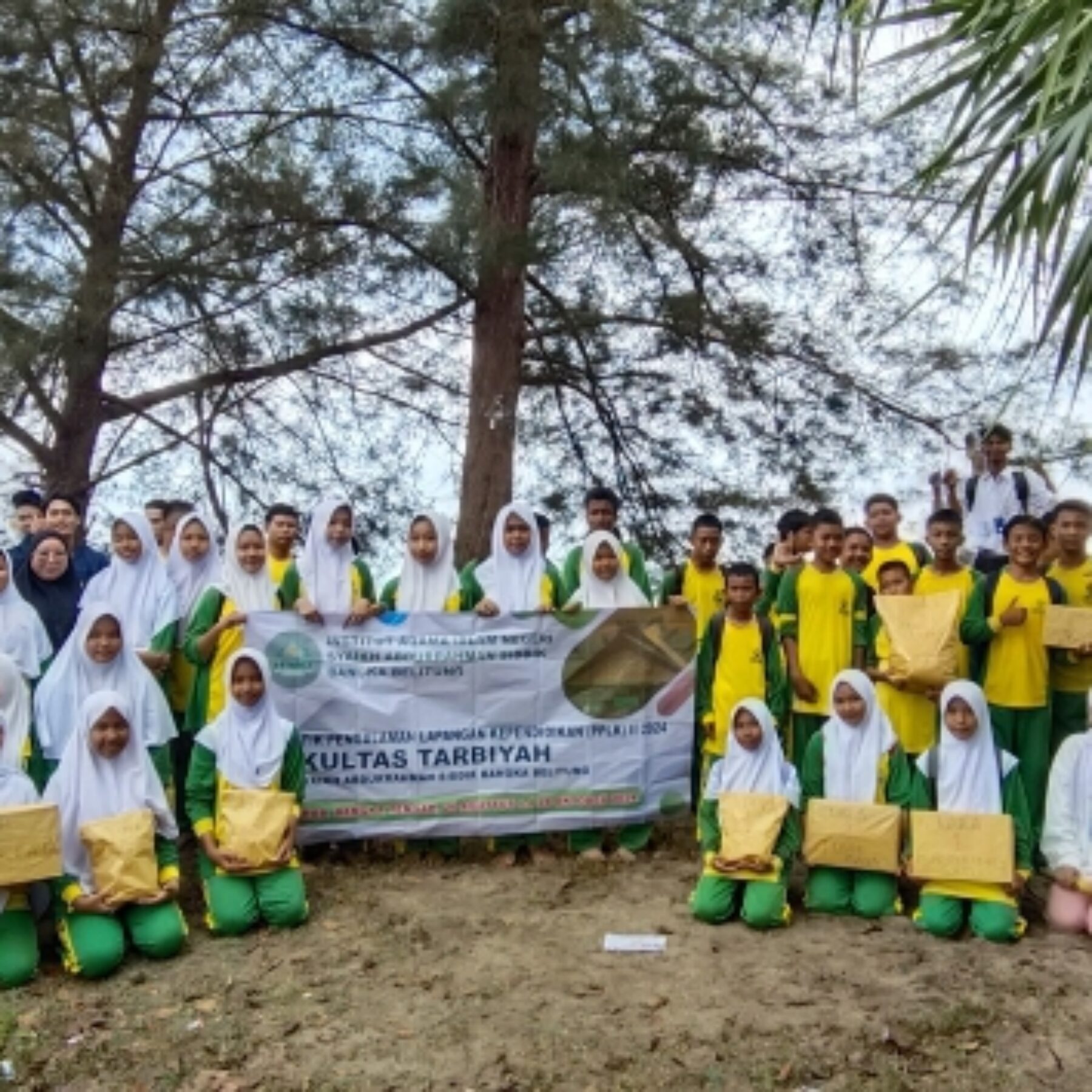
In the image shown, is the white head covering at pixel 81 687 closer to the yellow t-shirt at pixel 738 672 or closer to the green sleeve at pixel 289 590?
the green sleeve at pixel 289 590

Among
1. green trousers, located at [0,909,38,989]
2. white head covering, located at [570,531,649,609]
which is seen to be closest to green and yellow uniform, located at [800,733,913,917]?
white head covering, located at [570,531,649,609]

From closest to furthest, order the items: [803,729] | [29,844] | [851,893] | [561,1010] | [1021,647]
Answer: [561,1010] → [29,844] → [851,893] → [1021,647] → [803,729]

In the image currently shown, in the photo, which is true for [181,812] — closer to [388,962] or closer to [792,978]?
[388,962]

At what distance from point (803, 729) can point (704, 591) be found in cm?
85

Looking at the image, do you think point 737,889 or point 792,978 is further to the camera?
point 737,889

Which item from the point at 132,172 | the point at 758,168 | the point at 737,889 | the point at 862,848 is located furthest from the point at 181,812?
the point at 758,168

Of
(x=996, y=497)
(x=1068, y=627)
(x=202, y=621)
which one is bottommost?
(x=202, y=621)

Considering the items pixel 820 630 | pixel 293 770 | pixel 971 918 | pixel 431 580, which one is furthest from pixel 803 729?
pixel 293 770

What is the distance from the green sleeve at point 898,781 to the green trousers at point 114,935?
2.81 meters

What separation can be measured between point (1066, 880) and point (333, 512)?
11.4 feet

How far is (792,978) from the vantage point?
14.6 feet

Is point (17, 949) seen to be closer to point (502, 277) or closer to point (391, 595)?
point (391, 595)

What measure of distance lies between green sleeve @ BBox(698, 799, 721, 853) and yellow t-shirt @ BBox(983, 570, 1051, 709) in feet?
4.49

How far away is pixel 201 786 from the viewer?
5.12 meters
